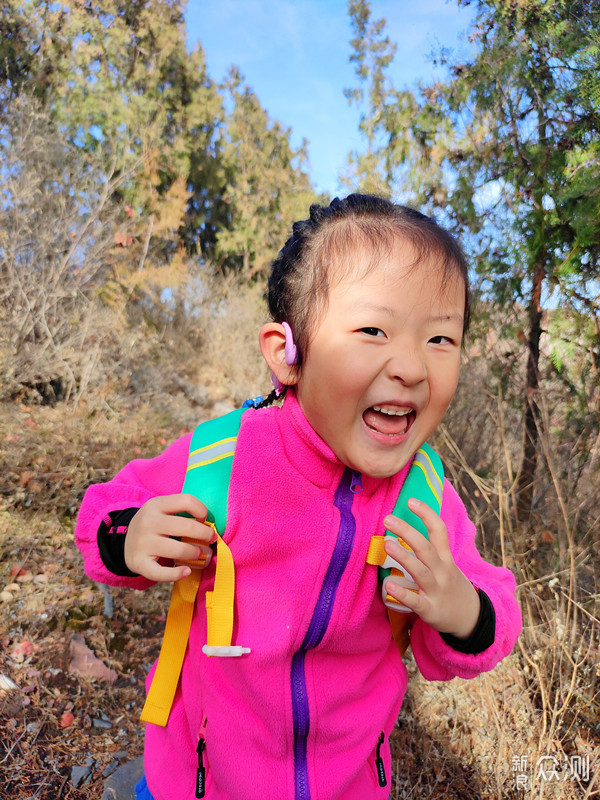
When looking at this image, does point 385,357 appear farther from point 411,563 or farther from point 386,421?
point 411,563

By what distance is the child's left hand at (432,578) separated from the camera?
859mm

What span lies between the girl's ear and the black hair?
34 mm

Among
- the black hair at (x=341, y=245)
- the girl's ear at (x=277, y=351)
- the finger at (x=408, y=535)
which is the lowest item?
the finger at (x=408, y=535)

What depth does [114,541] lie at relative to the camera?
1.04m

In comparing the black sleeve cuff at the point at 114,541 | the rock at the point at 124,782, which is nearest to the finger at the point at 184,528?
the black sleeve cuff at the point at 114,541

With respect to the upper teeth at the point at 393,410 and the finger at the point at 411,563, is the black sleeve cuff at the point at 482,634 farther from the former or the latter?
the upper teeth at the point at 393,410

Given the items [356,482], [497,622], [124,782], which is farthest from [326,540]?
[124,782]

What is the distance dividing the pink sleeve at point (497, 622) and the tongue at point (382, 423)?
0.25 meters

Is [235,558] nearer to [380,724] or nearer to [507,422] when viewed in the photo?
[380,724]

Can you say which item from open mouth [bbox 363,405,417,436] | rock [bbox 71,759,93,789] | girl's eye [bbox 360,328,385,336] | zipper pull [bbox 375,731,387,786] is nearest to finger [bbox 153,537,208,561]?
open mouth [bbox 363,405,417,436]

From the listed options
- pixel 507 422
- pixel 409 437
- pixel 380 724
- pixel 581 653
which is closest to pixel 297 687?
pixel 380 724

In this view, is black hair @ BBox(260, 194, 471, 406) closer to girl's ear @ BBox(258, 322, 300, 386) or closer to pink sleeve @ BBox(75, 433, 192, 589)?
girl's ear @ BBox(258, 322, 300, 386)

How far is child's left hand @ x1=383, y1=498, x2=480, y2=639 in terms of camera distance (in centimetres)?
86

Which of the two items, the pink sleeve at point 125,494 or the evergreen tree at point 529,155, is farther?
the evergreen tree at point 529,155
